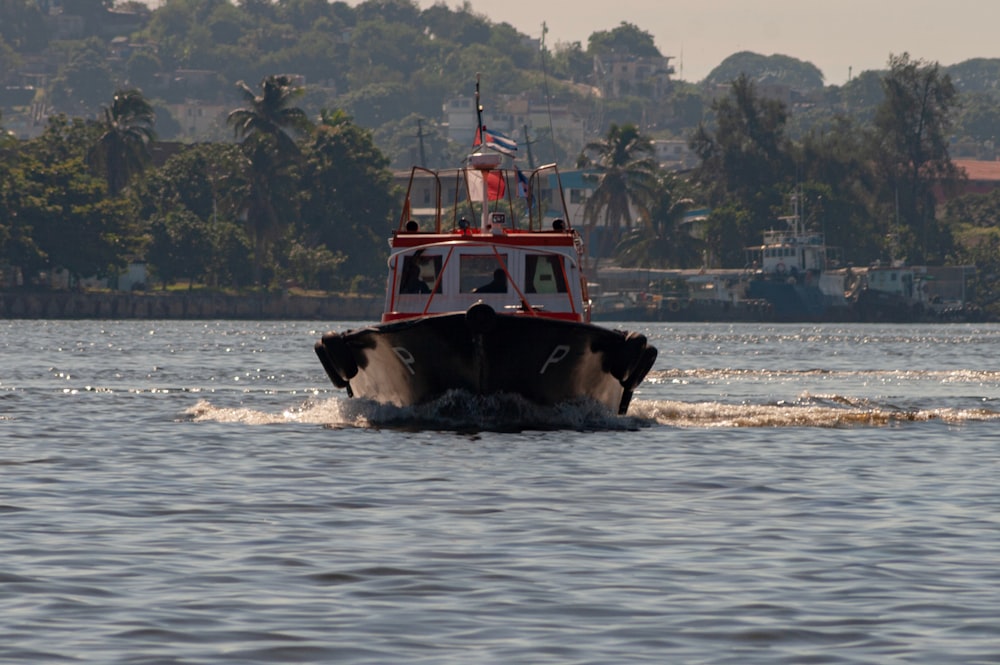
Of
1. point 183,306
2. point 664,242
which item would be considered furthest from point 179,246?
point 664,242

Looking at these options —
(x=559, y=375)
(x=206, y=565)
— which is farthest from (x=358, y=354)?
(x=206, y=565)

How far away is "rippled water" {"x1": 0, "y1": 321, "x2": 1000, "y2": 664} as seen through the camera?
1272cm

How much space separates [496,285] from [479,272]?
0.37 metres

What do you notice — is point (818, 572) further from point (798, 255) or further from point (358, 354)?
point (798, 255)

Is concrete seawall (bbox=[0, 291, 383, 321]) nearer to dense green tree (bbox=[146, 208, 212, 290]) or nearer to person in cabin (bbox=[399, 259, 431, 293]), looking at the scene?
dense green tree (bbox=[146, 208, 212, 290])

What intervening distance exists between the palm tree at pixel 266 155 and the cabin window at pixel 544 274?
11403 cm

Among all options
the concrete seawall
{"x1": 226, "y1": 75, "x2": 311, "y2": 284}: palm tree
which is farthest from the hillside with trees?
the concrete seawall

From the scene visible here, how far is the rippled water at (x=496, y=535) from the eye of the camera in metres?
12.7

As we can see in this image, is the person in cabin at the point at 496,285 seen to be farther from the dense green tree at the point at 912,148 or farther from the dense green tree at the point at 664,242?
the dense green tree at the point at 912,148

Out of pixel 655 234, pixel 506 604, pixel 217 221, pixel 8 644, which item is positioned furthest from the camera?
pixel 655 234

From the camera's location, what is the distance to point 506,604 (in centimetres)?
1377

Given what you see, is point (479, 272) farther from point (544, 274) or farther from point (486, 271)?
point (544, 274)

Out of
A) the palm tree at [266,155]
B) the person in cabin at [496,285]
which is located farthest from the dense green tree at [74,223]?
the person in cabin at [496,285]

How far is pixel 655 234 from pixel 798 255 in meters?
17.6
